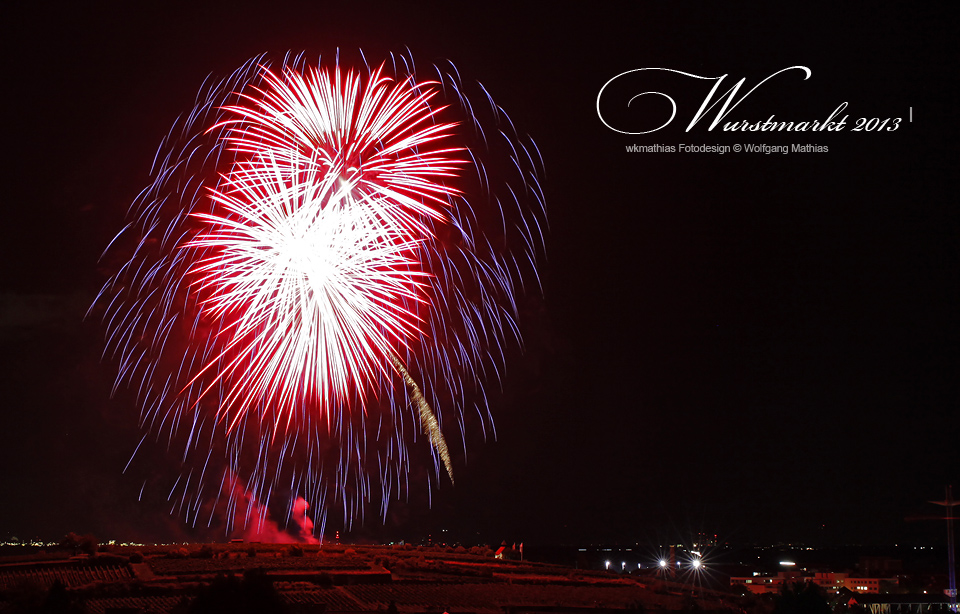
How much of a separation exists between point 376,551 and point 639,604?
105 feet

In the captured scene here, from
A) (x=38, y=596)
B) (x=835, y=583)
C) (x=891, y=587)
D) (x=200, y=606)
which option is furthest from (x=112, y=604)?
(x=835, y=583)

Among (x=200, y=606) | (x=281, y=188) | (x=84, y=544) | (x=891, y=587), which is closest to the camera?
(x=200, y=606)

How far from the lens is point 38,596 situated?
31.5 metres

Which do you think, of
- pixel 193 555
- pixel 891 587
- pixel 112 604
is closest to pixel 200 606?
pixel 112 604

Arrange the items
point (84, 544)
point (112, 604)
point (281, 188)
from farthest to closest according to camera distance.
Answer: point (84, 544)
point (112, 604)
point (281, 188)

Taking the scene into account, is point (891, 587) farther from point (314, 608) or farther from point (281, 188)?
point (281, 188)

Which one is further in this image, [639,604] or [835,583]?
[835,583]

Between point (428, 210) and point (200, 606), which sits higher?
point (428, 210)

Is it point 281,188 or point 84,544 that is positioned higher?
point 281,188

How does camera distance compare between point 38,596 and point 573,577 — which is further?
point 573,577

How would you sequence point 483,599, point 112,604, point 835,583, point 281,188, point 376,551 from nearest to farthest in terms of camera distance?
point 281,188, point 112,604, point 483,599, point 376,551, point 835,583

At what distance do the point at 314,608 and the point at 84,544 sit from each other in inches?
926

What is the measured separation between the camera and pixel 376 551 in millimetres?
65750

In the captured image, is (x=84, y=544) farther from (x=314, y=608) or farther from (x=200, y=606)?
(x=200, y=606)
